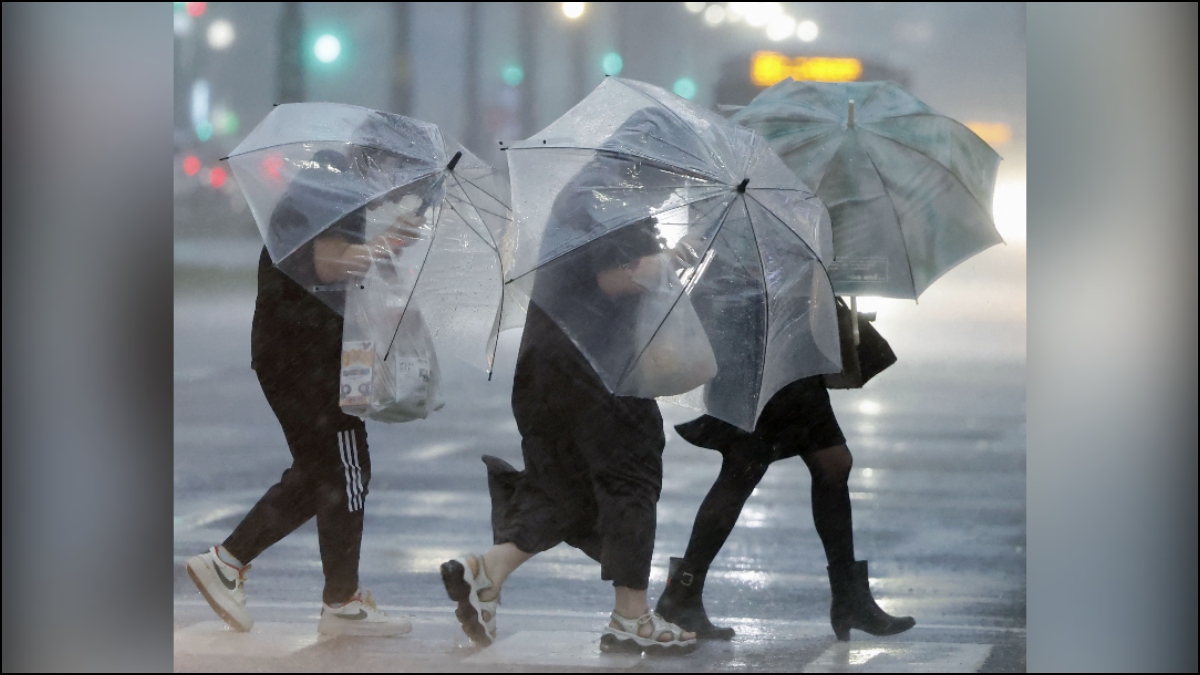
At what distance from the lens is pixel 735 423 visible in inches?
178

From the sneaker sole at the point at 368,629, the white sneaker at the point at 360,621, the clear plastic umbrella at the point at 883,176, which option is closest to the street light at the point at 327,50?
the clear plastic umbrella at the point at 883,176

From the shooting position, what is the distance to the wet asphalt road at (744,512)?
4.87m

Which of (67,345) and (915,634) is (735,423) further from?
(67,345)

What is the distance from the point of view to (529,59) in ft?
16.5

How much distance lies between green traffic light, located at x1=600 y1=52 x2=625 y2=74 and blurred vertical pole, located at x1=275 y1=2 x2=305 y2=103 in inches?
48.9

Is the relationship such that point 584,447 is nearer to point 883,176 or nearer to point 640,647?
point 640,647

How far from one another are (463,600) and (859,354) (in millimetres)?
1824

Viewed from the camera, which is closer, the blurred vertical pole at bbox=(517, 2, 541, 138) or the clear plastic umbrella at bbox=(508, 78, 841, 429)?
the clear plastic umbrella at bbox=(508, 78, 841, 429)

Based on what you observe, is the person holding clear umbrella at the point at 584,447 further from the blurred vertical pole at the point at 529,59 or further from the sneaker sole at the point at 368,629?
the blurred vertical pole at the point at 529,59

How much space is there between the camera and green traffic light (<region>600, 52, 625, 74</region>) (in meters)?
4.98

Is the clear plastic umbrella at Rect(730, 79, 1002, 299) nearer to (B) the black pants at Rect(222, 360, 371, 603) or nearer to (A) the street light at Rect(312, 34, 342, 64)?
(A) the street light at Rect(312, 34, 342, 64)

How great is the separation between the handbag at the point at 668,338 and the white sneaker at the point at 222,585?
1774 millimetres

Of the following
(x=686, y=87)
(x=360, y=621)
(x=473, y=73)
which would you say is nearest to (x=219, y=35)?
(x=473, y=73)

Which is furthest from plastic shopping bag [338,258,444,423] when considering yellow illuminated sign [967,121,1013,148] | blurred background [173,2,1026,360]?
yellow illuminated sign [967,121,1013,148]
